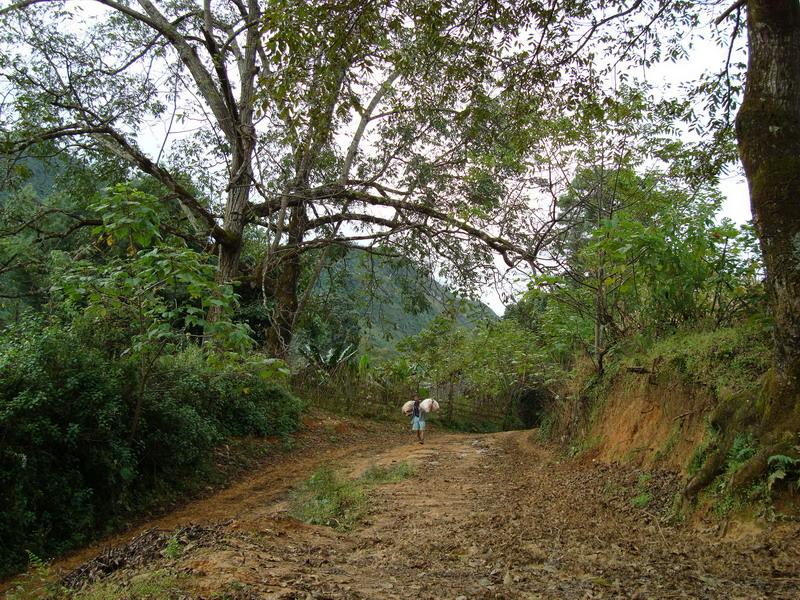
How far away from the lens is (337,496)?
25.9 feet

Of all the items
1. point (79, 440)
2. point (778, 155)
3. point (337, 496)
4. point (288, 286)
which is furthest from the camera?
point (288, 286)

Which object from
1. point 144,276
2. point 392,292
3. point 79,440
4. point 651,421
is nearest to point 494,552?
point 651,421

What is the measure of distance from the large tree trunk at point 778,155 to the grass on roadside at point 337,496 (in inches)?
183

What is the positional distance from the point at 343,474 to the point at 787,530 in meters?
7.63

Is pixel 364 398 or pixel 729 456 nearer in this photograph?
pixel 729 456

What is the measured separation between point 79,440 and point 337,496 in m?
3.42

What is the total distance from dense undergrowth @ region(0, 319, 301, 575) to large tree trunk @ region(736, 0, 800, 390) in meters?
5.32

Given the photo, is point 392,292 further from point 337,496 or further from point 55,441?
point 55,441

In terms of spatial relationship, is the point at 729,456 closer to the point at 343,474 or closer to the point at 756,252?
the point at 756,252

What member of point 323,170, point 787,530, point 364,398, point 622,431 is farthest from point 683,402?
A: point 364,398

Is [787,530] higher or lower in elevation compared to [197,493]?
higher

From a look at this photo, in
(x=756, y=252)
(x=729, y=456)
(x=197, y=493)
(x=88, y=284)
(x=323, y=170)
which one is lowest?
(x=197, y=493)

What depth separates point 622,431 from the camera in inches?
328

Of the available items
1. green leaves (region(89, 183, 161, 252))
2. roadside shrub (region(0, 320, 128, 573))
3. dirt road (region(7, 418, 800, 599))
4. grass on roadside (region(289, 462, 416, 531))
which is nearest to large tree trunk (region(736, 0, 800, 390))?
dirt road (region(7, 418, 800, 599))
